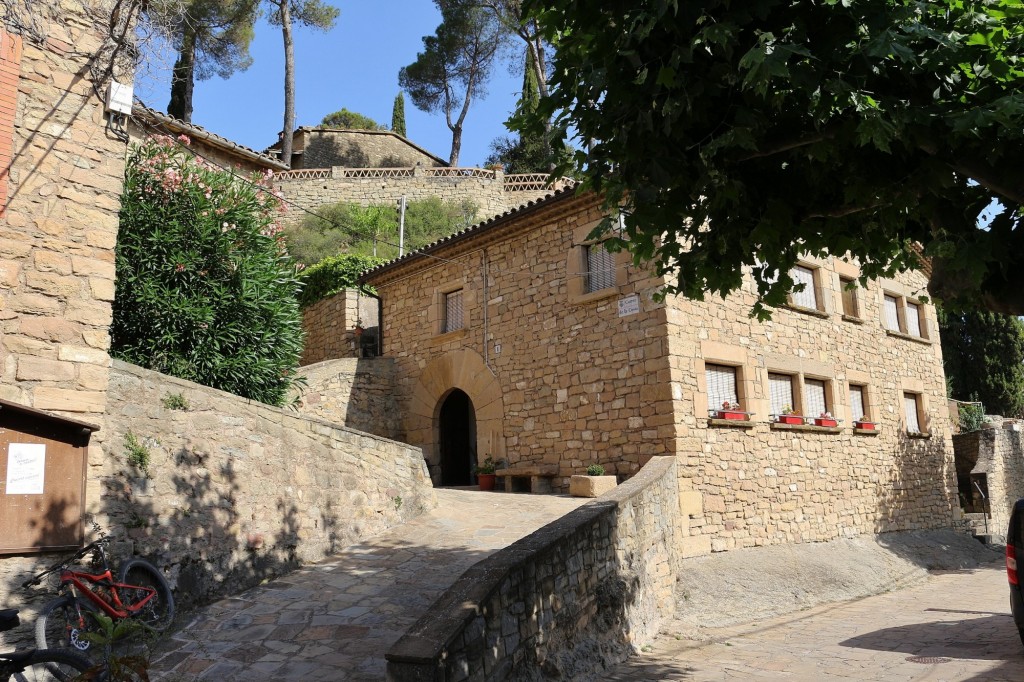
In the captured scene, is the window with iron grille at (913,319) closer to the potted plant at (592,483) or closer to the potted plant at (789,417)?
the potted plant at (789,417)

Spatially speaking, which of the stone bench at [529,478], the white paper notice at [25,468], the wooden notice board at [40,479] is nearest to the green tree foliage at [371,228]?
the stone bench at [529,478]

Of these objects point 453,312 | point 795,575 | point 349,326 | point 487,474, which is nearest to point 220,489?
point 487,474

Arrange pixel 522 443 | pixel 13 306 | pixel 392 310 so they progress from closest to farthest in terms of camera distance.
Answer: pixel 13 306, pixel 522 443, pixel 392 310

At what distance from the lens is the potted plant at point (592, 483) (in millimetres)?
10281

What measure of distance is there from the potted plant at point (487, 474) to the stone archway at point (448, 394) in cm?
10

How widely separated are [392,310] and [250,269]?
5936mm

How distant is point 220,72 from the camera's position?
3016 cm

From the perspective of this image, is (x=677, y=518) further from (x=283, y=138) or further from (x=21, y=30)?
(x=283, y=138)

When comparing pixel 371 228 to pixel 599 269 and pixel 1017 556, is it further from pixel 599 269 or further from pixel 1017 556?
pixel 1017 556

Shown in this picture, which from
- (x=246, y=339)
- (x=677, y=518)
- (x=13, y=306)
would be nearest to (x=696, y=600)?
(x=677, y=518)

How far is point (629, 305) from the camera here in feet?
35.2

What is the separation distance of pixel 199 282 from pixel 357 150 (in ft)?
85.5

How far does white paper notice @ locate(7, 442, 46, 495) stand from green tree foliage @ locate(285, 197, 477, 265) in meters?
19.7

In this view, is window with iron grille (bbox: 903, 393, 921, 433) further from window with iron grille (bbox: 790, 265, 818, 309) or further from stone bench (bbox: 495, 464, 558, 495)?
stone bench (bbox: 495, 464, 558, 495)
